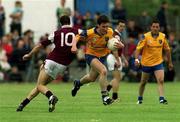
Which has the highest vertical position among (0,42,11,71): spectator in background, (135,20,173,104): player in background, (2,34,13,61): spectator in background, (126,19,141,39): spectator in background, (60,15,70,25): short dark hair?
(60,15,70,25): short dark hair

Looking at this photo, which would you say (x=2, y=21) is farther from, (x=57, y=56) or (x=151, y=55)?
(x=57, y=56)

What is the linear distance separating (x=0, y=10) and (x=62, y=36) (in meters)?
16.6

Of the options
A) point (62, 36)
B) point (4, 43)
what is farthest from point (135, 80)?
point (62, 36)

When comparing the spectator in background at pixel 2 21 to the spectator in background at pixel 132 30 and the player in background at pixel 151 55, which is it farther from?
the player in background at pixel 151 55

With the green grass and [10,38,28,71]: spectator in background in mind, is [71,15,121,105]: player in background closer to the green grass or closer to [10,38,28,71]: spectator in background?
the green grass

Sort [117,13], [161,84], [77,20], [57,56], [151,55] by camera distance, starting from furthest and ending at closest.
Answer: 1. [117,13]
2. [77,20]
3. [151,55]
4. [161,84]
5. [57,56]

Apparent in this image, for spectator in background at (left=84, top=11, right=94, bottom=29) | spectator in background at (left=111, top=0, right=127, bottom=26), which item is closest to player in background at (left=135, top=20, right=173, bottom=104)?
spectator in background at (left=84, top=11, right=94, bottom=29)

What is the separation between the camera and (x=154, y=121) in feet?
54.1

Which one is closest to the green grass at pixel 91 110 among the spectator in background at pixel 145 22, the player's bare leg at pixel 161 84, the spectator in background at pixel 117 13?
the player's bare leg at pixel 161 84

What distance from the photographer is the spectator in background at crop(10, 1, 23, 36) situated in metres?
35.2

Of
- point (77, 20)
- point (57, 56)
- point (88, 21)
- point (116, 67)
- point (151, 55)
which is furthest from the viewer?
point (77, 20)

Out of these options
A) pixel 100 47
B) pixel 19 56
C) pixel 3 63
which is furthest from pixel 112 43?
pixel 19 56

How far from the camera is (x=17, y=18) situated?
116ft

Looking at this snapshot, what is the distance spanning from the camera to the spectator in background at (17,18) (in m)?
35.2
